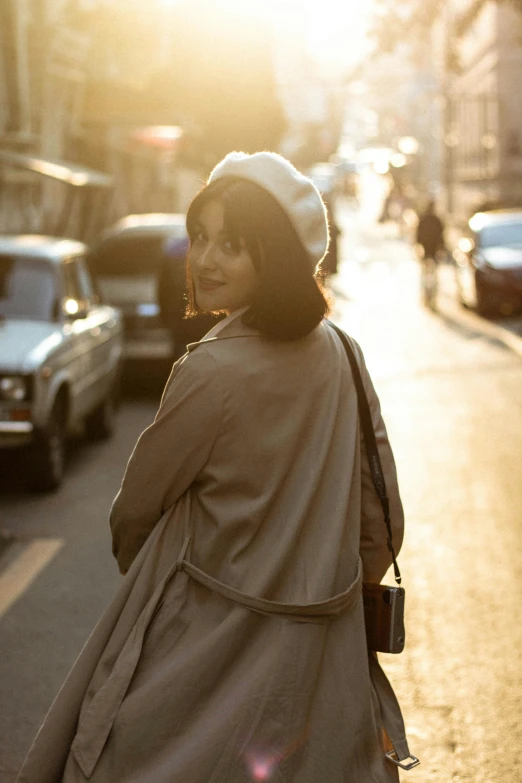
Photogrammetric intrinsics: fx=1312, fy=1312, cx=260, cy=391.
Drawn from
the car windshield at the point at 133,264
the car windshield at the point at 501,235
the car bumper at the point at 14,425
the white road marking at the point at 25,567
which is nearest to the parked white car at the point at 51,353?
the car bumper at the point at 14,425

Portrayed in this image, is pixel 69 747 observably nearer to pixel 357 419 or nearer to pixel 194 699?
pixel 194 699

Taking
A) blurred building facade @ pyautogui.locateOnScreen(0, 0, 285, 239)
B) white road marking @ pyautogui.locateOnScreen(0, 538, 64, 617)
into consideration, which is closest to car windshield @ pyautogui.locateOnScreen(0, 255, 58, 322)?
blurred building facade @ pyautogui.locateOnScreen(0, 0, 285, 239)

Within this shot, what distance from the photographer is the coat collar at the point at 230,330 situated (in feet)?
8.23

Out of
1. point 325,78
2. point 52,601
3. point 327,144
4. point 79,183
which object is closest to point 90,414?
point 52,601

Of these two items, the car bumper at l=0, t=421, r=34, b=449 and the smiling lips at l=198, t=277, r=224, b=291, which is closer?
the smiling lips at l=198, t=277, r=224, b=291

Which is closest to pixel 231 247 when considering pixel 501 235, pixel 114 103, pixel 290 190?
pixel 290 190

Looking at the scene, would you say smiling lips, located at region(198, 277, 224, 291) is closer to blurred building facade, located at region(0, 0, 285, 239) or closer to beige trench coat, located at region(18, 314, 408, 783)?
beige trench coat, located at region(18, 314, 408, 783)

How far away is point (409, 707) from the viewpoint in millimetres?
4684

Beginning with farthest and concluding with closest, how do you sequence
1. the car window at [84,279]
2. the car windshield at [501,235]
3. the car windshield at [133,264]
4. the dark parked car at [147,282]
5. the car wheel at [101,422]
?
the car windshield at [501,235]
the car windshield at [133,264]
the dark parked car at [147,282]
the car wheel at [101,422]
the car window at [84,279]

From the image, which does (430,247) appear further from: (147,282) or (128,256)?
(147,282)

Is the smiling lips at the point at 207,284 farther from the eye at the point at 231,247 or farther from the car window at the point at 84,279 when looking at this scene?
the car window at the point at 84,279

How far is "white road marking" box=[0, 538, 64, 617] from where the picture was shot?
638 centimetres

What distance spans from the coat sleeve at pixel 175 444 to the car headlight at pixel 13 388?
20.3ft

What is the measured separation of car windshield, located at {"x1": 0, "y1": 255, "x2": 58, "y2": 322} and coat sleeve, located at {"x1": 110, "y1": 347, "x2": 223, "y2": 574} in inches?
293
